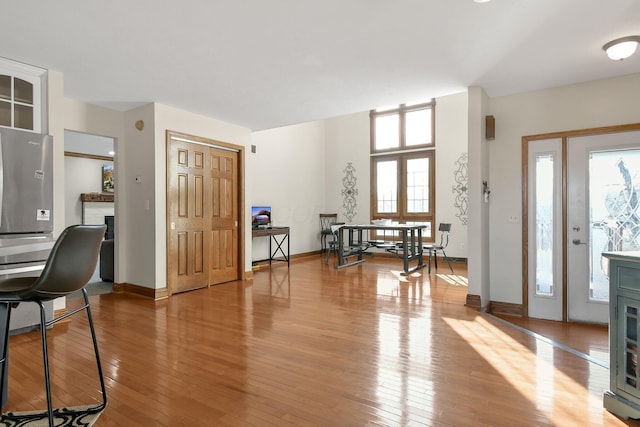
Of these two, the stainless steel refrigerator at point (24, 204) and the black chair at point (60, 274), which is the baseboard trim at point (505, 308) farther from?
the stainless steel refrigerator at point (24, 204)

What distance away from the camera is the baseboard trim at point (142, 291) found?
14.6 ft

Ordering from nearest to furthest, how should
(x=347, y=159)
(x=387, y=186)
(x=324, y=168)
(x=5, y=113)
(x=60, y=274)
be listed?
(x=60, y=274), (x=5, y=113), (x=387, y=186), (x=347, y=159), (x=324, y=168)

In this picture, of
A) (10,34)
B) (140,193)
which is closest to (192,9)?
(10,34)

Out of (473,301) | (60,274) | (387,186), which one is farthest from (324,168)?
(60,274)

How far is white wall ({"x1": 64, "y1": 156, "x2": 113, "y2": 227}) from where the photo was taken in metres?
7.59

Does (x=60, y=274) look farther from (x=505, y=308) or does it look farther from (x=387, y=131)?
(x=387, y=131)

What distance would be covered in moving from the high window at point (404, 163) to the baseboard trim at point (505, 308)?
144 inches

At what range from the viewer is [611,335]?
2.04 meters

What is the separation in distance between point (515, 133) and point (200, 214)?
14.1ft

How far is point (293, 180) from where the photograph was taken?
322 inches

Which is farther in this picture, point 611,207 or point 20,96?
point 611,207

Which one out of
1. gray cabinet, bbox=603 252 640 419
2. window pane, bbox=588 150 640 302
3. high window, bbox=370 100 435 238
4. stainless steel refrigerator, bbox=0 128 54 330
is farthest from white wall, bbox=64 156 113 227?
window pane, bbox=588 150 640 302

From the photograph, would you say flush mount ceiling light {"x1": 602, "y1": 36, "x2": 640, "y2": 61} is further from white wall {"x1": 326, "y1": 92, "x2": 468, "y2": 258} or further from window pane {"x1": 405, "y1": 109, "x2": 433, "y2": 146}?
window pane {"x1": 405, "y1": 109, "x2": 433, "y2": 146}

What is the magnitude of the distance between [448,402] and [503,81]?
10.8 ft
